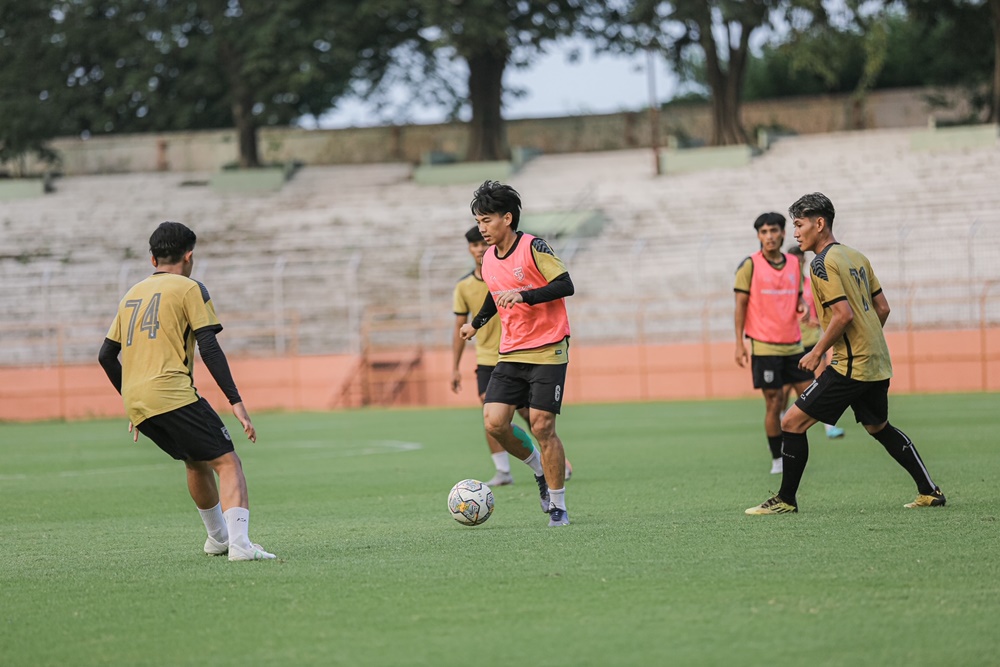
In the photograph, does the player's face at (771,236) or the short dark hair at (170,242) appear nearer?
the short dark hair at (170,242)

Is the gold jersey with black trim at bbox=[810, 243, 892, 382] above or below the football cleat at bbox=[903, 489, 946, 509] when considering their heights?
above

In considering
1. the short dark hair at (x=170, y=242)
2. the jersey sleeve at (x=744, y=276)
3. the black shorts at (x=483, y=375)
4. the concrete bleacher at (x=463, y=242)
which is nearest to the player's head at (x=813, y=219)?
the jersey sleeve at (x=744, y=276)

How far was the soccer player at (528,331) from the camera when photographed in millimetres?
8938

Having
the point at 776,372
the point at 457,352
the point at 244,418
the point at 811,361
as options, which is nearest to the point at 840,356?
the point at 811,361

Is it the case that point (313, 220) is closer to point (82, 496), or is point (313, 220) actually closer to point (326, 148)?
point (326, 148)

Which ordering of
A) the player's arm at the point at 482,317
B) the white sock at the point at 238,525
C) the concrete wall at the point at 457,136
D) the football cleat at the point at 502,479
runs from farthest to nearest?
1. the concrete wall at the point at 457,136
2. the football cleat at the point at 502,479
3. the player's arm at the point at 482,317
4. the white sock at the point at 238,525

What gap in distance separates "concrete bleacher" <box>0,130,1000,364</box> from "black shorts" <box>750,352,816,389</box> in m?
15.3

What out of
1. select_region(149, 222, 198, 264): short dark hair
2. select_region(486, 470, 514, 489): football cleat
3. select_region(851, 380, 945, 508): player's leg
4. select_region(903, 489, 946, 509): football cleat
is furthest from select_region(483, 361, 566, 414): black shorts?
select_region(486, 470, 514, 489): football cleat

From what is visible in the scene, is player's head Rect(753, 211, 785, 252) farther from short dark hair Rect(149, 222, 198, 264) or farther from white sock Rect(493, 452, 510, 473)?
short dark hair Rect(149, 222, 198, 264)

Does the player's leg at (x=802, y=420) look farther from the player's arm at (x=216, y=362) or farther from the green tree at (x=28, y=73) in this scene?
the green tree at (x=28, y=73)

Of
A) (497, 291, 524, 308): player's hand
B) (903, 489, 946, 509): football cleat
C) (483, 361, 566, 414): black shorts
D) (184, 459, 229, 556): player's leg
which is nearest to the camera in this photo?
(184, 459, 229, 556): player's leg

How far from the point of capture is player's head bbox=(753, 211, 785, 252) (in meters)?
12.3

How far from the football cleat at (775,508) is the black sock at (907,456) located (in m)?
0.77

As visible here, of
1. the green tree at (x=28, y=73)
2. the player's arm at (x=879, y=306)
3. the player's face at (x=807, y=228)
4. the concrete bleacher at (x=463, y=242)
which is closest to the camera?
the player's face at (x=807, y=228)
